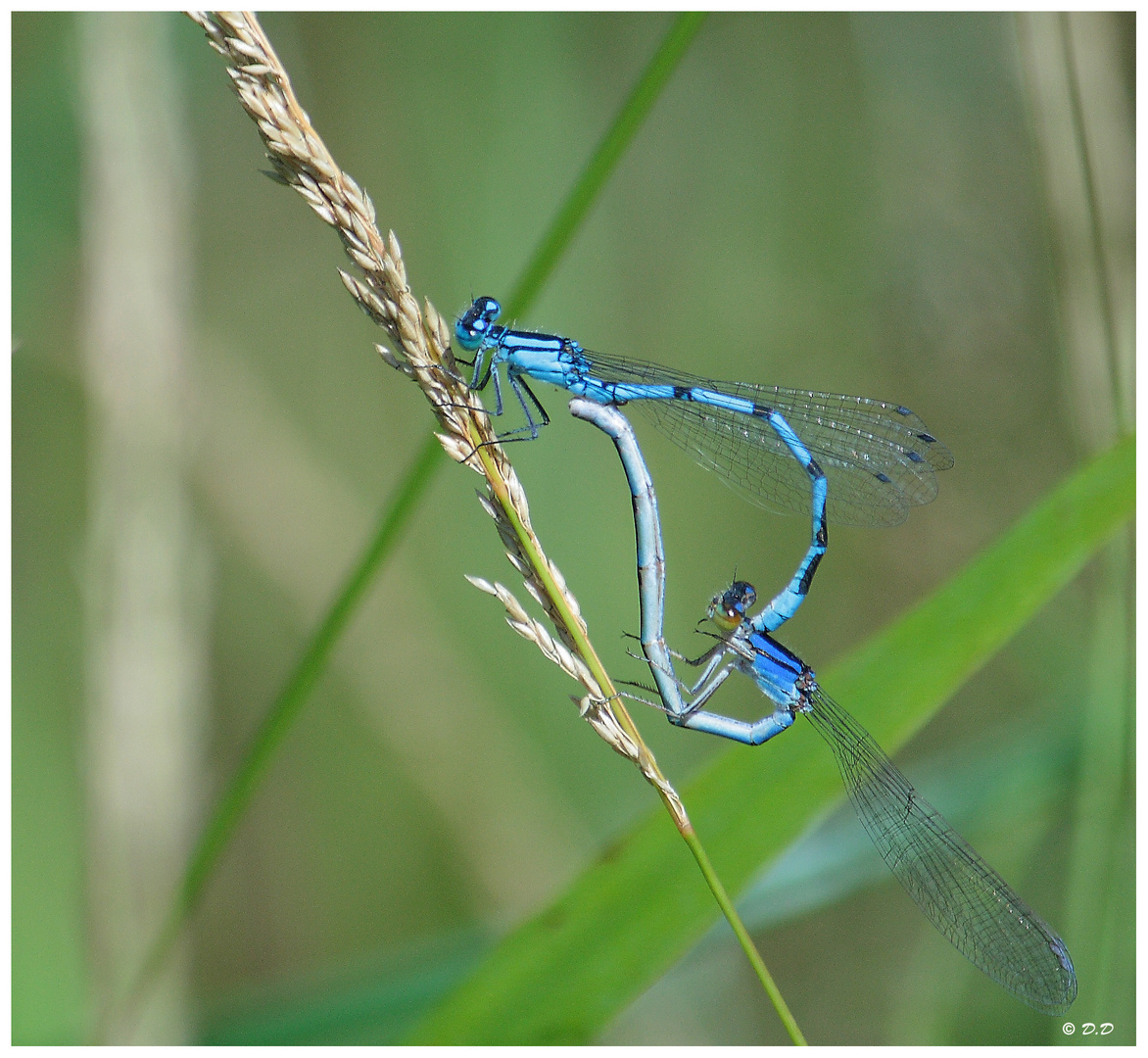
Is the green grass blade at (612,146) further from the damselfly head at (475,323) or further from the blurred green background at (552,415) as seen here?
the blurred green background at (552,415)

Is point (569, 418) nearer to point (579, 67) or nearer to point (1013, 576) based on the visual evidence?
point (579, 67)

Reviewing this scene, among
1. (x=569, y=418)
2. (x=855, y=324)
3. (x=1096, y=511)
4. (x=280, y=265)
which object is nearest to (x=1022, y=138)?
(x=855, y=324)

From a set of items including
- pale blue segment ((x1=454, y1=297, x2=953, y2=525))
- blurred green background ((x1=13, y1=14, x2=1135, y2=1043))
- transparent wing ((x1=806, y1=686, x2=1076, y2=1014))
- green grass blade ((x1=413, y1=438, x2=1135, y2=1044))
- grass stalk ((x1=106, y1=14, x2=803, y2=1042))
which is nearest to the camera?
grass stalk ((x1=106, y1=14, x2=803, y2=1042))

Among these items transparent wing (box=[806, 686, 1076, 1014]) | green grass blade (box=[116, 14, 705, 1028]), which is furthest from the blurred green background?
green grass blade (box=[116, 14, 705, 1028])

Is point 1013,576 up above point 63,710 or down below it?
above

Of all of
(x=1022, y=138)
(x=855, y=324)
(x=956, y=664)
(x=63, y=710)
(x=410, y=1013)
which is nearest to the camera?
(x=956, y=664)

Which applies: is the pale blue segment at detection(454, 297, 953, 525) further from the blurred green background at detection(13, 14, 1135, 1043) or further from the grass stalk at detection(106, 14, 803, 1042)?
the grass stalk at detection(106, 14, 803, 1042)
